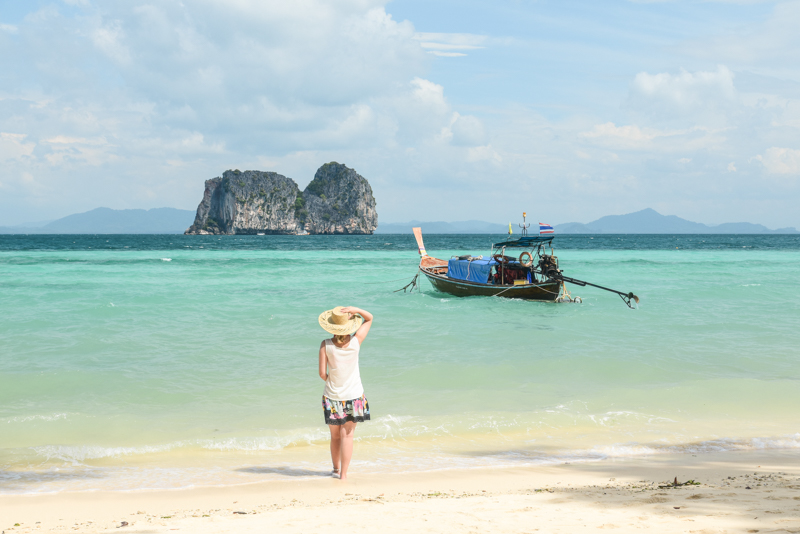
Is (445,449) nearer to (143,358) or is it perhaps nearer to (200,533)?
(200,533)

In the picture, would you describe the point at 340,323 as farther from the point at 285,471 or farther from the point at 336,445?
the point at 285,471

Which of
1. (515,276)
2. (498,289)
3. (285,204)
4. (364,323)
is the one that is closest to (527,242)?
(515,276)

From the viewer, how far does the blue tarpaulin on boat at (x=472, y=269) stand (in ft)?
71.2

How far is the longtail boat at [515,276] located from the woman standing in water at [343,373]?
15520mm

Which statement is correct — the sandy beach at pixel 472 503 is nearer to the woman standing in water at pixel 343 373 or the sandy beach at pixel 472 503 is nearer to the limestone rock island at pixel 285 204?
the woman standing in water at pixel 343 373

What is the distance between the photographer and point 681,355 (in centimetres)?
1197

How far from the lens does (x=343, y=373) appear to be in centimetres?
529

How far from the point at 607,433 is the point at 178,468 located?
5251 mm

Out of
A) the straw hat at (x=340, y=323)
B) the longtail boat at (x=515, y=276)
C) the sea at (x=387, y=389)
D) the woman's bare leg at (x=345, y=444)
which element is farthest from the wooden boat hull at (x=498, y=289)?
the straw hat at (x=340, y=323)

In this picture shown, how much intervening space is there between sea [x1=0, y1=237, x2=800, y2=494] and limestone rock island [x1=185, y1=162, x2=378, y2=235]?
162m

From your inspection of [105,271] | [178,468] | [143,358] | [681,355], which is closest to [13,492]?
[178,468]

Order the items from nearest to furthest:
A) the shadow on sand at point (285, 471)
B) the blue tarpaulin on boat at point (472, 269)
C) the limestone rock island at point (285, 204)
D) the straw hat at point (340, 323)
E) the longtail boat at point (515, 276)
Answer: the straw hat at point (340, 323)
the shadow on sand at point (285, 471)
the longtail boat at point (515, 276)
the blue tarpaulin on boat at point (472, 269)
the limestone rock island at point (285, 204)

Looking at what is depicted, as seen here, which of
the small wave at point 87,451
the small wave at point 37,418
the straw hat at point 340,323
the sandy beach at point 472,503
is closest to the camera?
the sandy beach at point 472,503

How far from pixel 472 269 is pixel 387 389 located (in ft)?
43.9
